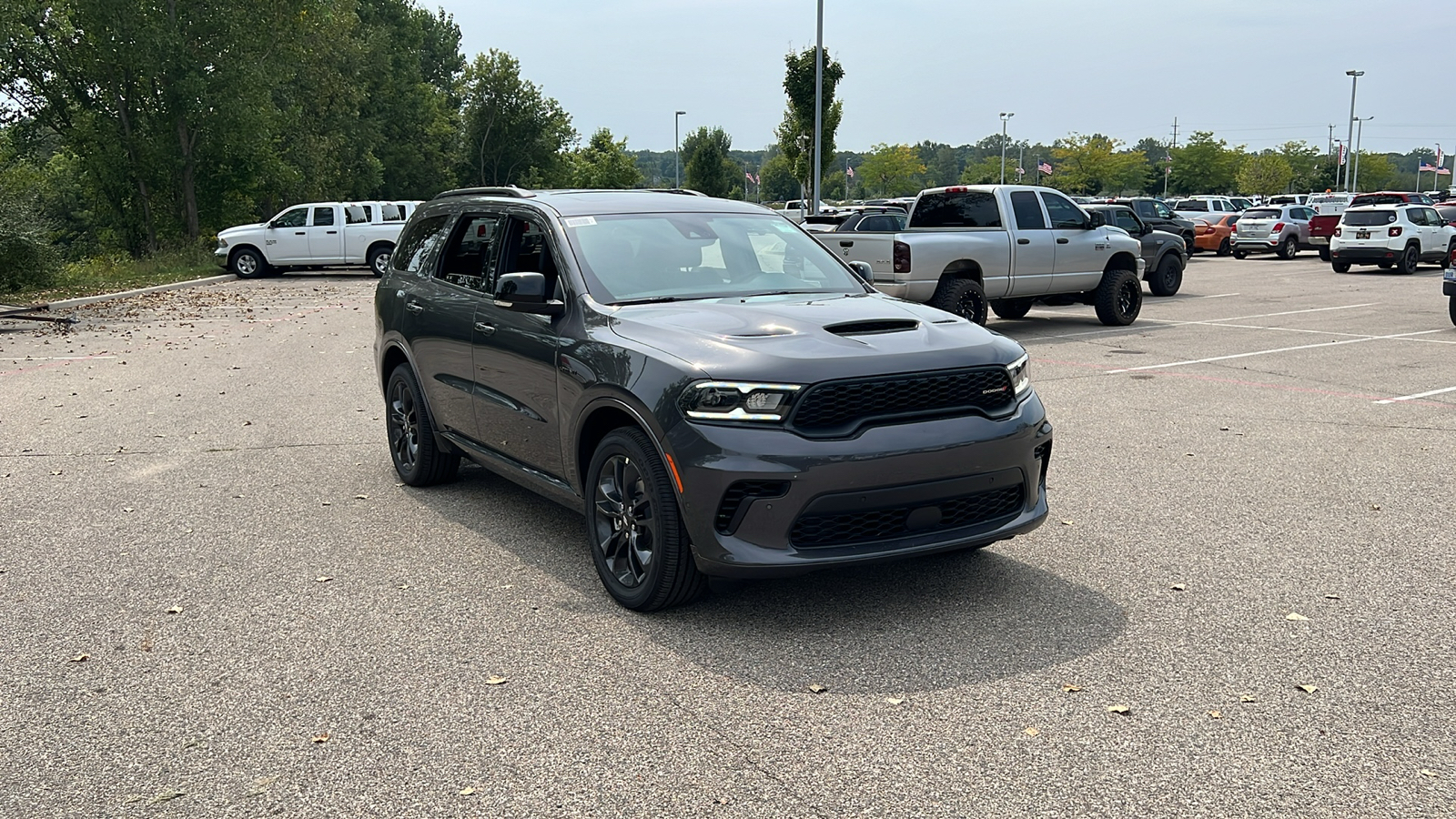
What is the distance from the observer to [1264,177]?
106m

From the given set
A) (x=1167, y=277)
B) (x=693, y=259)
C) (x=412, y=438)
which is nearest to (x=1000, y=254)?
(x=1167, y=277)

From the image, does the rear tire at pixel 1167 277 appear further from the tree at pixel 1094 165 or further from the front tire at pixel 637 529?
the tree at pixel 1094 165

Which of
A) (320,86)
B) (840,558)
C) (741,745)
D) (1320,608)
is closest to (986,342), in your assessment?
(840,558)

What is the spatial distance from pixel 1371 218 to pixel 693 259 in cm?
2838

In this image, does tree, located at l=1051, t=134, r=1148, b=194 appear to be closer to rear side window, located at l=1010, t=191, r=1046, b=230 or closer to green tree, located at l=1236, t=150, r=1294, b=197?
green tree, located at l=1236, t=150, r=1294, b=197

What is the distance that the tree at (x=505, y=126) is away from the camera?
3007 inches

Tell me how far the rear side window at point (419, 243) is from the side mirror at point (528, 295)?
1.74 meters

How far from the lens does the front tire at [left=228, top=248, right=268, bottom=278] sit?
31.3m

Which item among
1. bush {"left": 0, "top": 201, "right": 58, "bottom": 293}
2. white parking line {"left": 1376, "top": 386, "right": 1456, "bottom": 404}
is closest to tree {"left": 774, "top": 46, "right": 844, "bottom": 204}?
bush {"left": 0, "top": 201, "right": 58, "bottom": 293}

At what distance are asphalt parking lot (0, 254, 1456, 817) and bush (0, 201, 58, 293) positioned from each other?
17.7 metres

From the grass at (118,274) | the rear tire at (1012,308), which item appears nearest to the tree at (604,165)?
the grass at (118,274)

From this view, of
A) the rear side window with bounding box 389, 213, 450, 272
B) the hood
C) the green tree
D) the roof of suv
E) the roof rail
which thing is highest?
the green tree

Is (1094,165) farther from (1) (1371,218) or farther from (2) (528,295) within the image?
(2) (528,295)

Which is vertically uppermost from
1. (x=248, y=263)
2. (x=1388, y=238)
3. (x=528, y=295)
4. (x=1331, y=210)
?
(x=1331, y=210)
